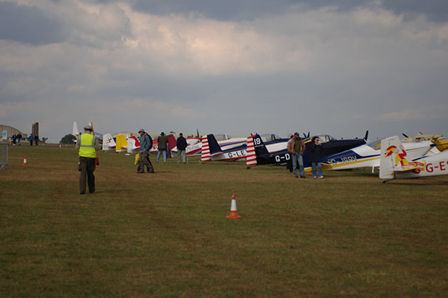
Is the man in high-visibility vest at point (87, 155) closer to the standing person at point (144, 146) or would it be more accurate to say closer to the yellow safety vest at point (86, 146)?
the yellow safety vest at point (86, 146)

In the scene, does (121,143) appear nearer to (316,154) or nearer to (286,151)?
(286,151)

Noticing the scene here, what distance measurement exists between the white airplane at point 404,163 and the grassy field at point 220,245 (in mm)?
3672

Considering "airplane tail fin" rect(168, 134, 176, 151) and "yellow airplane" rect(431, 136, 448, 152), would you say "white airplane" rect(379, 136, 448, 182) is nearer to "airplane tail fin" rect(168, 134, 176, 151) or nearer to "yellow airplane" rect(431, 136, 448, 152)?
"yellow airplane" rect(431, 136, 448, 152)

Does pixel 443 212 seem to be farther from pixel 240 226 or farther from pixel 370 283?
pixel 370 283

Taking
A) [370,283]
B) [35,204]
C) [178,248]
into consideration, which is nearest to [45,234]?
[178,248]

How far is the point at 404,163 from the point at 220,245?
1140 centimetres

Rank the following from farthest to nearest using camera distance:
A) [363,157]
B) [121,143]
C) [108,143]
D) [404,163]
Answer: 1. [108,143]
2. [121,143]
3. [363,157]
4. [404,163]

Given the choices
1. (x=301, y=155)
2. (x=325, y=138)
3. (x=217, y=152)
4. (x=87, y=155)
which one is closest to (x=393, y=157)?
(x=301, y=155)

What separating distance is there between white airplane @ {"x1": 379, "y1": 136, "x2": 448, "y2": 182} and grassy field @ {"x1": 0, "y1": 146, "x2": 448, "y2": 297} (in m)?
3.67

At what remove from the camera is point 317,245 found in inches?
281

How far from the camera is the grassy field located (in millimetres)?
5145

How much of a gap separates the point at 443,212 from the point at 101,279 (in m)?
7.92

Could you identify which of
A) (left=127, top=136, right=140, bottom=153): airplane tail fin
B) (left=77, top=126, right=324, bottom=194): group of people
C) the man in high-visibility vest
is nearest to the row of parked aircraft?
(left=77, top=126, right=324, bottom=194): group of people

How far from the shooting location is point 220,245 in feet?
23.2
